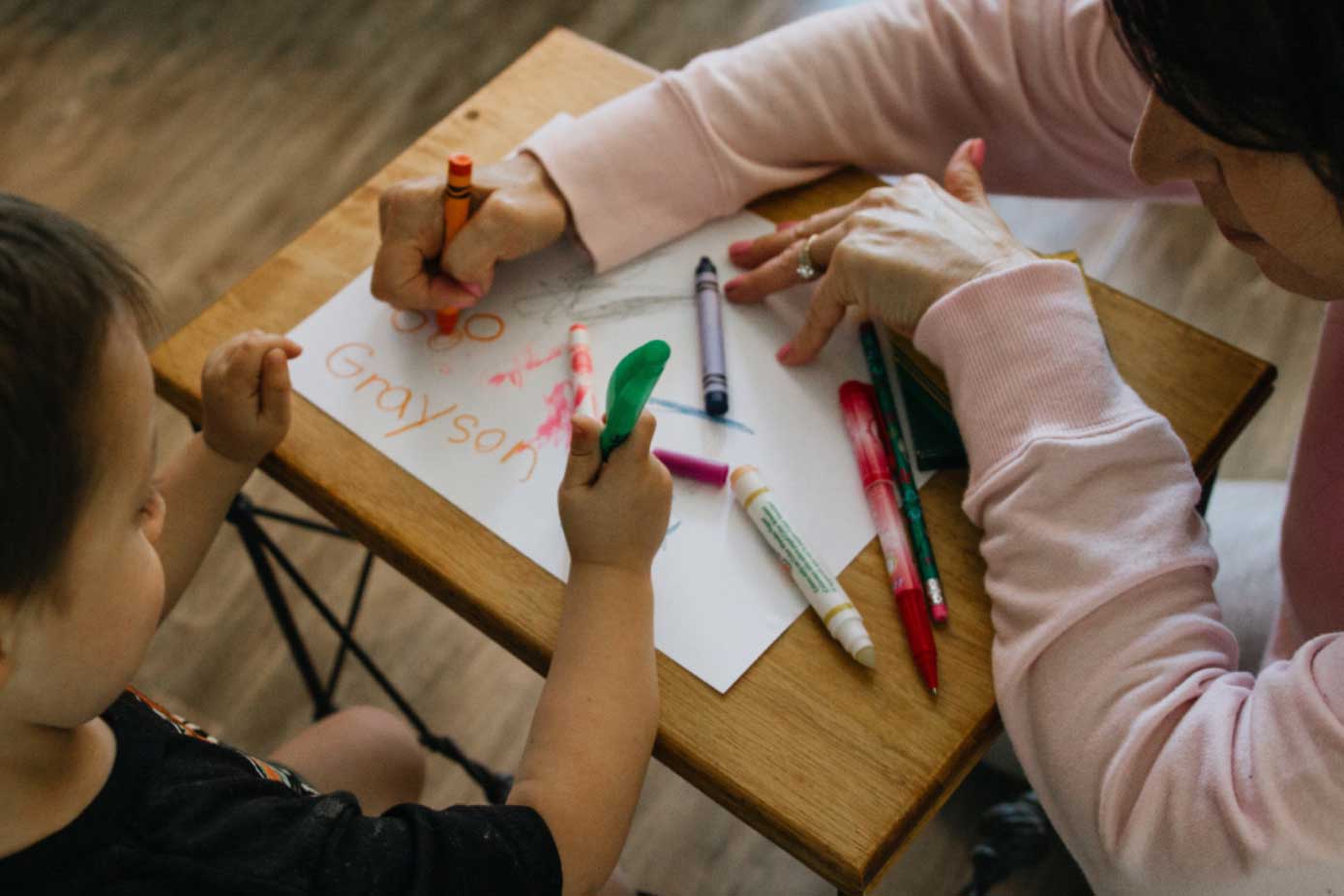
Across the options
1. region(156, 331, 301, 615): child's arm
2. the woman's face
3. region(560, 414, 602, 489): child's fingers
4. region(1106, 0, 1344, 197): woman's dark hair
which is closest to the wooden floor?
region(156, 331, 301, 615): child's arm

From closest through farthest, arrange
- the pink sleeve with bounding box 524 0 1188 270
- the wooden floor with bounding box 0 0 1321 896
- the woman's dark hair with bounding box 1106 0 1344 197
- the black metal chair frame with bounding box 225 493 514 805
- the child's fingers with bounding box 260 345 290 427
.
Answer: the woman's dark hair with bounding box 1106 0 1344 197
the child's fingers with bounding box 260 345 290 427
the pink sleeve with bounding box 524 0 1188 270
the black metal chair frame with bounding box 225 493 514 805
the wooden floor with bounding box 0 0 1321 896

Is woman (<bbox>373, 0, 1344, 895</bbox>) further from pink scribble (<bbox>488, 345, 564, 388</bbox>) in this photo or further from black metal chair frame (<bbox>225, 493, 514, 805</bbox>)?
black metal chair frame (<bbox>225, 493, 514, 805</bbox>)

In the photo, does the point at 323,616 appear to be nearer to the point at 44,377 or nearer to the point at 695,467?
the point at 695,467

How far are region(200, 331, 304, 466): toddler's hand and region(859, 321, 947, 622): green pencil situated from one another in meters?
0.38

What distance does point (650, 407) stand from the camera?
2.60ft

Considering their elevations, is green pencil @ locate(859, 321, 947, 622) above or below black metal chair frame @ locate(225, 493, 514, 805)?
above

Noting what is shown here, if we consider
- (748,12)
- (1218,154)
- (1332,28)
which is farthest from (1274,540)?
(748,12)

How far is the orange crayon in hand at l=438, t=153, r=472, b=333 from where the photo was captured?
2.65ft

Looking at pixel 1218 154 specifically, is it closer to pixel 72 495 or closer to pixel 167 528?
pixel 72 495

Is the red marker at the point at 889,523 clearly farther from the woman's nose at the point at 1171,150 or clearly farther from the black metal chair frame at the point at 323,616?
the black metal chair frame at the point at 323,616

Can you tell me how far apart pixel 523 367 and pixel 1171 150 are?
1.37 ft

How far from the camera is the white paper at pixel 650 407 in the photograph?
0.72 metres

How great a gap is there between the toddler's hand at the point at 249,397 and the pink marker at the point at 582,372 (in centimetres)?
18

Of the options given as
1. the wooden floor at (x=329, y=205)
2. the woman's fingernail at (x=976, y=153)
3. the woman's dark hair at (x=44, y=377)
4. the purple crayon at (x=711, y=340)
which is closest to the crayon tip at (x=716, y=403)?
the purple crayon at (x=711, y=340)
